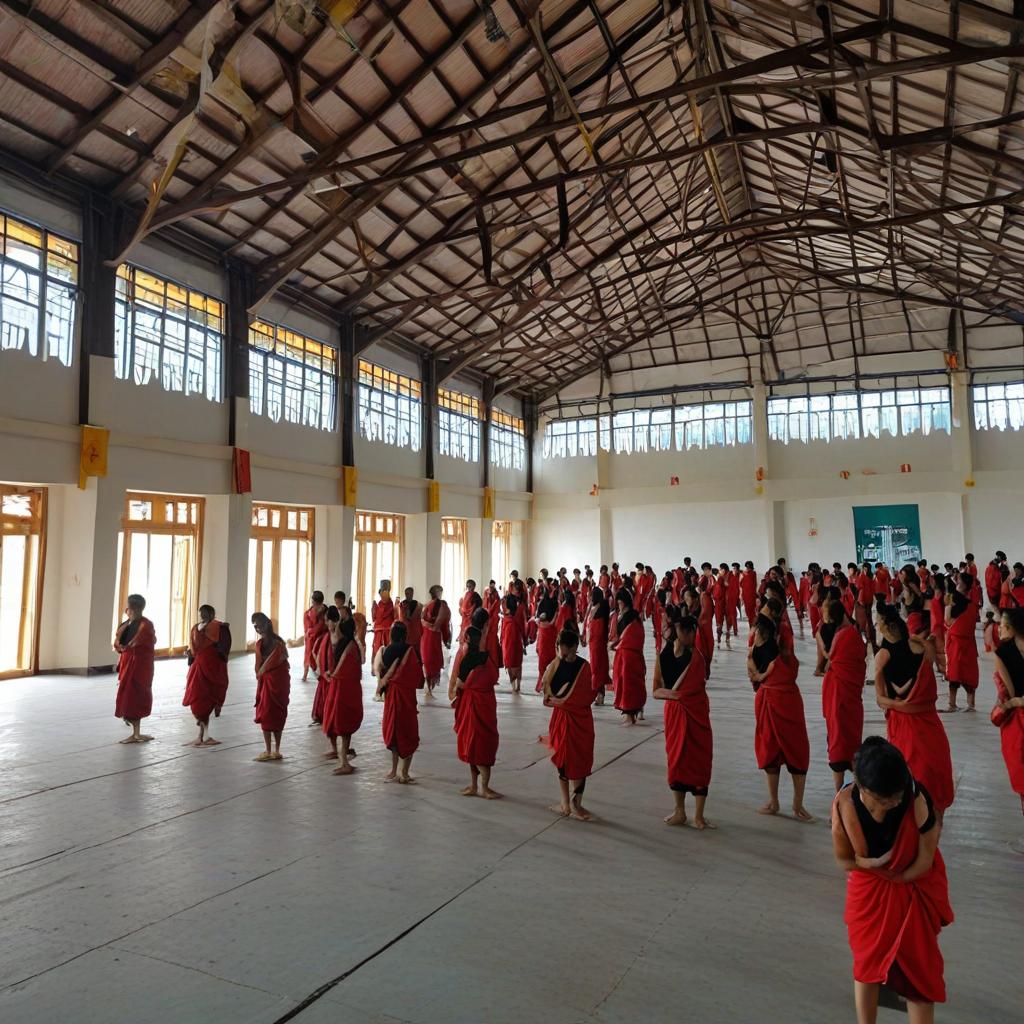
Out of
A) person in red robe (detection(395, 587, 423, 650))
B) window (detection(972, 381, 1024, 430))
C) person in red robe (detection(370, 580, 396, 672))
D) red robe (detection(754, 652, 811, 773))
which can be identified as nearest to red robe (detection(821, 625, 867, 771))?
red robe (detection(754, 652, 811, 773))

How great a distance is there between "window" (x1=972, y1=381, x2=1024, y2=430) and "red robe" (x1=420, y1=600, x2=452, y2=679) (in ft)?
54.4

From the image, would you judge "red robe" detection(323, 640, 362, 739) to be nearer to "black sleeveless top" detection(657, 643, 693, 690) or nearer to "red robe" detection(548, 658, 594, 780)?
"red robe" detection(548, 658, 594, 780)

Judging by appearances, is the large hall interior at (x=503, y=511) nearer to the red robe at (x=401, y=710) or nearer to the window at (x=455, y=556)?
the red robe at (x=401, y=710)

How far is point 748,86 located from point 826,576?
919 cm

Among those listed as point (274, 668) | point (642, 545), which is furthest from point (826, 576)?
point (274, 668)

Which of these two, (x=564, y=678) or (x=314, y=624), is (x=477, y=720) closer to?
(x=564, y=678)

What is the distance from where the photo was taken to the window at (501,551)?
938 inches

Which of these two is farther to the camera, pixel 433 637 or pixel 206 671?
pixel 433 637

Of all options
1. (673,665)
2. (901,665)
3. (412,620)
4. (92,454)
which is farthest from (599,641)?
(92,454)

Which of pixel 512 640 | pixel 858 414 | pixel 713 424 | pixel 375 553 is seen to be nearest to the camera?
pixel 512 640

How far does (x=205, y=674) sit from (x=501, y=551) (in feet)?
56.9

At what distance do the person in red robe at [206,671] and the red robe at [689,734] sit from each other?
13.7 feet

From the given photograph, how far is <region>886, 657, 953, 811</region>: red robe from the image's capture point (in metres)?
4.40

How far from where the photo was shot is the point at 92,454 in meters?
10.9
